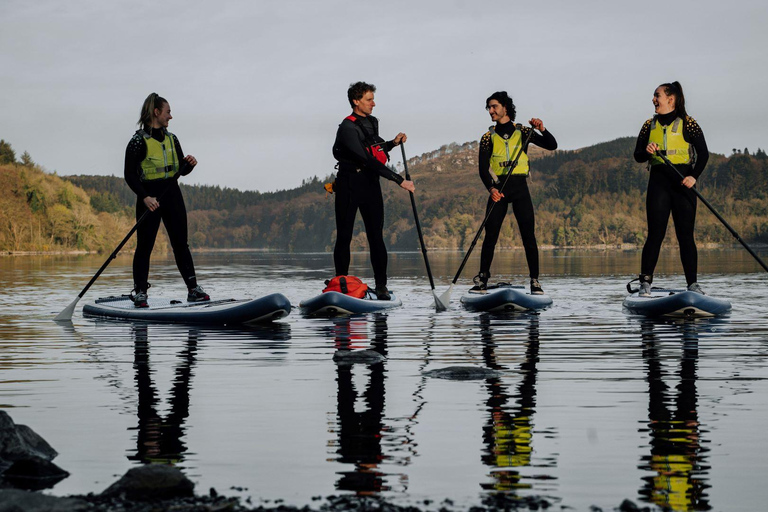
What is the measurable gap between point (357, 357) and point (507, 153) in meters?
6.86

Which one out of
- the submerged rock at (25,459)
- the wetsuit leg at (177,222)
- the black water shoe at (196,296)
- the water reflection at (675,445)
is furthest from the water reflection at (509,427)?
the wetsuit leg at (177,222)

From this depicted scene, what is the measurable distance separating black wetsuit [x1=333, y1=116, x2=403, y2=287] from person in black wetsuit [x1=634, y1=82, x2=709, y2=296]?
3441 mm

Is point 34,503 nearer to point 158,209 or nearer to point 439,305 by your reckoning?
point 158,209

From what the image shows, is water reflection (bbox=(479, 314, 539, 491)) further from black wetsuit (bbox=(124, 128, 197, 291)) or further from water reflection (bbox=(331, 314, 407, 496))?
black wetsuit (bbox=(124, 128, 197, 291))

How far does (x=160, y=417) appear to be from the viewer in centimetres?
608

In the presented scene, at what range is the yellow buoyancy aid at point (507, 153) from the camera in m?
14.7

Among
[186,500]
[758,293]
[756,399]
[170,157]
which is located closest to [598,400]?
[756,399]

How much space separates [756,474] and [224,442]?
2620 millimetres

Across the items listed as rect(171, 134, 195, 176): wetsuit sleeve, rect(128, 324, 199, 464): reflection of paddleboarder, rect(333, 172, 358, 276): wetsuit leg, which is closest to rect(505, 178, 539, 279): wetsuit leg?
rect(333, 172, 358, 276): wetsuit leg

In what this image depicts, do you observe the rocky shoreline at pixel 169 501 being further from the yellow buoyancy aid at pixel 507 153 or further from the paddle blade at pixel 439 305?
the yellow buoyancy aid at pixel 507 153

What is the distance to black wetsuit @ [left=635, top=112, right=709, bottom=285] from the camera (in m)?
13.2

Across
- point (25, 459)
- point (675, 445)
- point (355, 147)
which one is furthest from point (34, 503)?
point (355, 147)

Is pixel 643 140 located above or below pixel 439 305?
above

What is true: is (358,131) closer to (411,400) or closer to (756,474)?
(411,400)
